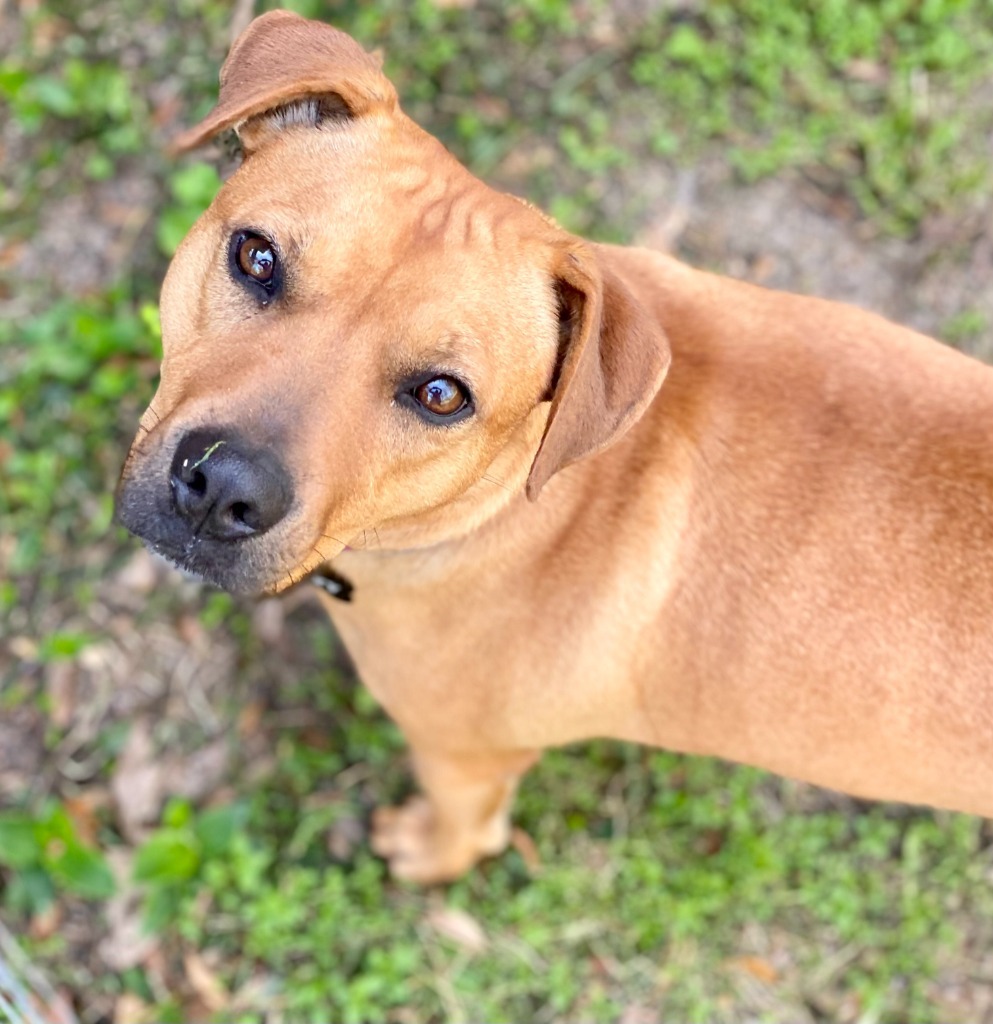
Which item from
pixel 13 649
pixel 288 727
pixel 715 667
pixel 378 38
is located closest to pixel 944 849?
pixel 715 667

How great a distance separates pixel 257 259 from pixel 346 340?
33 centimetres

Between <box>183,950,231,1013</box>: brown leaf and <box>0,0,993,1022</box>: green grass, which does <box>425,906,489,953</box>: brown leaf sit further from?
<box>183,950,231,1013</box>: brown leaf

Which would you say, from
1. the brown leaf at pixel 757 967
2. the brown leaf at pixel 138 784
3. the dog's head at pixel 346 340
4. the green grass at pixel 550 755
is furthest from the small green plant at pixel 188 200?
the brown leaf at pixel 757 967

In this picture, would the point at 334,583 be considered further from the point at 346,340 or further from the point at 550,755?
the point at 550,755

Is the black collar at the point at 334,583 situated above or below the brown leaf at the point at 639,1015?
above

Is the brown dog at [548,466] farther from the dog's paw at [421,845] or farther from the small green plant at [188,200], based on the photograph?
the small green plant at [188,200]

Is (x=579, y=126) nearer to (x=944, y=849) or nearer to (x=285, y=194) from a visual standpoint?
(x=285, y=194)

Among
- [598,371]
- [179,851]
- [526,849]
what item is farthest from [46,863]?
[598,371]

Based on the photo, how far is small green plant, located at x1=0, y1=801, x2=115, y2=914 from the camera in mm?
4109

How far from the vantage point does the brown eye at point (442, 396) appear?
2533 mm

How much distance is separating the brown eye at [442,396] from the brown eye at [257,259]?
47 centimetres

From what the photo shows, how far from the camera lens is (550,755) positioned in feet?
15.2

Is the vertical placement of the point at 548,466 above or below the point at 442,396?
below

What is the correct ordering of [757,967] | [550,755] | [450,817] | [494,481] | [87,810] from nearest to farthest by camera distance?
[494,481] → [450,817] → [87,810] → [757,967] → [550,755]
